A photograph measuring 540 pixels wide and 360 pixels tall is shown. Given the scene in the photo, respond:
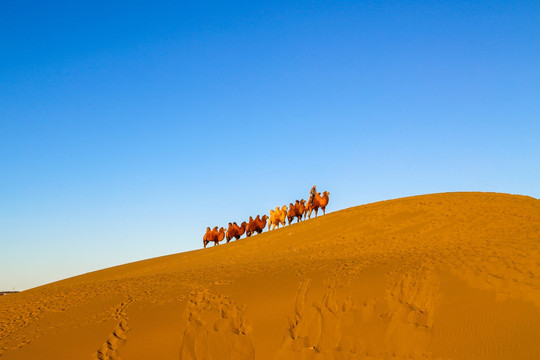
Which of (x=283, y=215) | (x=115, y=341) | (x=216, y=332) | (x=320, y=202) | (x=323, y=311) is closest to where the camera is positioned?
(x=115, y=341)

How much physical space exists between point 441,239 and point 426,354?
8233 mm

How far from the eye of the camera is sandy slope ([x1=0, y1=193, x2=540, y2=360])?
10031mm

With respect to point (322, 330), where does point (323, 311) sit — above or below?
above

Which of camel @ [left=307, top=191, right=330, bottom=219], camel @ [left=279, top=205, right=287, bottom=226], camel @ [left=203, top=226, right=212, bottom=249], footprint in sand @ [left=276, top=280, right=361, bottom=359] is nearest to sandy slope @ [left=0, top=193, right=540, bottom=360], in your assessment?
footprint in sand @ [left=276, top=280, right=361, bottom=359]

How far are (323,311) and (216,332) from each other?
108 inches

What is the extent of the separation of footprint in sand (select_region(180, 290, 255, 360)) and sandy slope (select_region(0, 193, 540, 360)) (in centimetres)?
3

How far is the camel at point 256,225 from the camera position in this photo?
1329 inches

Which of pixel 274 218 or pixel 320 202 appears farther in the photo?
pixel 274 218

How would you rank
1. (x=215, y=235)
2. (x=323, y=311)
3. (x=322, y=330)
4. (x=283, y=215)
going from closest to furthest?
1. (x=322, y=330)
2. (x=323, y=311)
3. (x=283, y=215)
4. (x=215, y=235)

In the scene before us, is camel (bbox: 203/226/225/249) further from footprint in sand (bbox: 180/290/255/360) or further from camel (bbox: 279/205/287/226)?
footprint in sand (bbox: 180/290/255/360)

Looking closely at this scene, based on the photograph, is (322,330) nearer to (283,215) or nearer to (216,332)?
(216,332)

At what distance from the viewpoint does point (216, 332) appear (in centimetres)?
1089

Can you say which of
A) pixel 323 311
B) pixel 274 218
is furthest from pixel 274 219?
pixel 323 311

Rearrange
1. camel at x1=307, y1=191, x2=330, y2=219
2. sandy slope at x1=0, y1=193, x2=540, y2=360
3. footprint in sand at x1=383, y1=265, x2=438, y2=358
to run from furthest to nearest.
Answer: camel at x1=307, y1=191, x2=330, y2=219 < sandy slope at x1=0, y1=193, x2=540, y2=360 < footprint in sand at x1=383, y1=265, x2=438, y2=358
